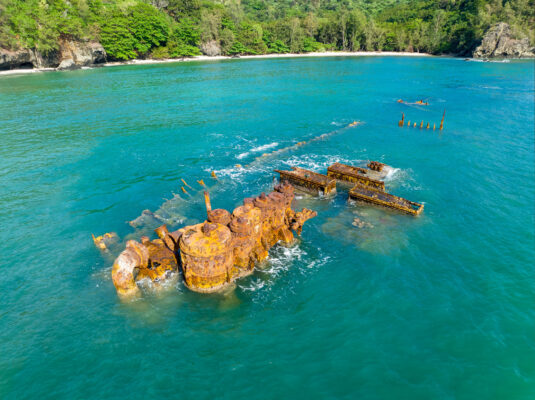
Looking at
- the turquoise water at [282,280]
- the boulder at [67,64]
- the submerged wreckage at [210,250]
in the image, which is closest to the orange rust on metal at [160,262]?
the submerged wreckage at [210,250]

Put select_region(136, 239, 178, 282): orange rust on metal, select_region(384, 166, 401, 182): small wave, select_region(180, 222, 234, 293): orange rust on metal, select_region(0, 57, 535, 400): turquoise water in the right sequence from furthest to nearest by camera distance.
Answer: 1. select_region(384, 166, 401, 182): small wave
2. select_region(136, 239, 178, 282): orange rust on metal
3. select_region(180, 222, 234, 293): orange rust on metal
4. select_region(0, 57, 535, 400): turquoise water

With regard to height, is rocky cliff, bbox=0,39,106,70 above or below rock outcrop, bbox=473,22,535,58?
below

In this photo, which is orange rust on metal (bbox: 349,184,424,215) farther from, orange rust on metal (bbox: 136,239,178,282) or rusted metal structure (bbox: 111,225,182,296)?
orange rust on metal (bbox: 136,239,178,282)

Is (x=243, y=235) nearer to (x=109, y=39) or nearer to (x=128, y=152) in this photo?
Answer: (x=128, y=152)

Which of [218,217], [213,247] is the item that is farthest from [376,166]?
[213,247]

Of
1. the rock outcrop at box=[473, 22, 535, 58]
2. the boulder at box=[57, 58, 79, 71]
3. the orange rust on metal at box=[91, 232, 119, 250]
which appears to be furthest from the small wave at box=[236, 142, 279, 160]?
the rock outcrop at box=[473, 22, 535, 58]
